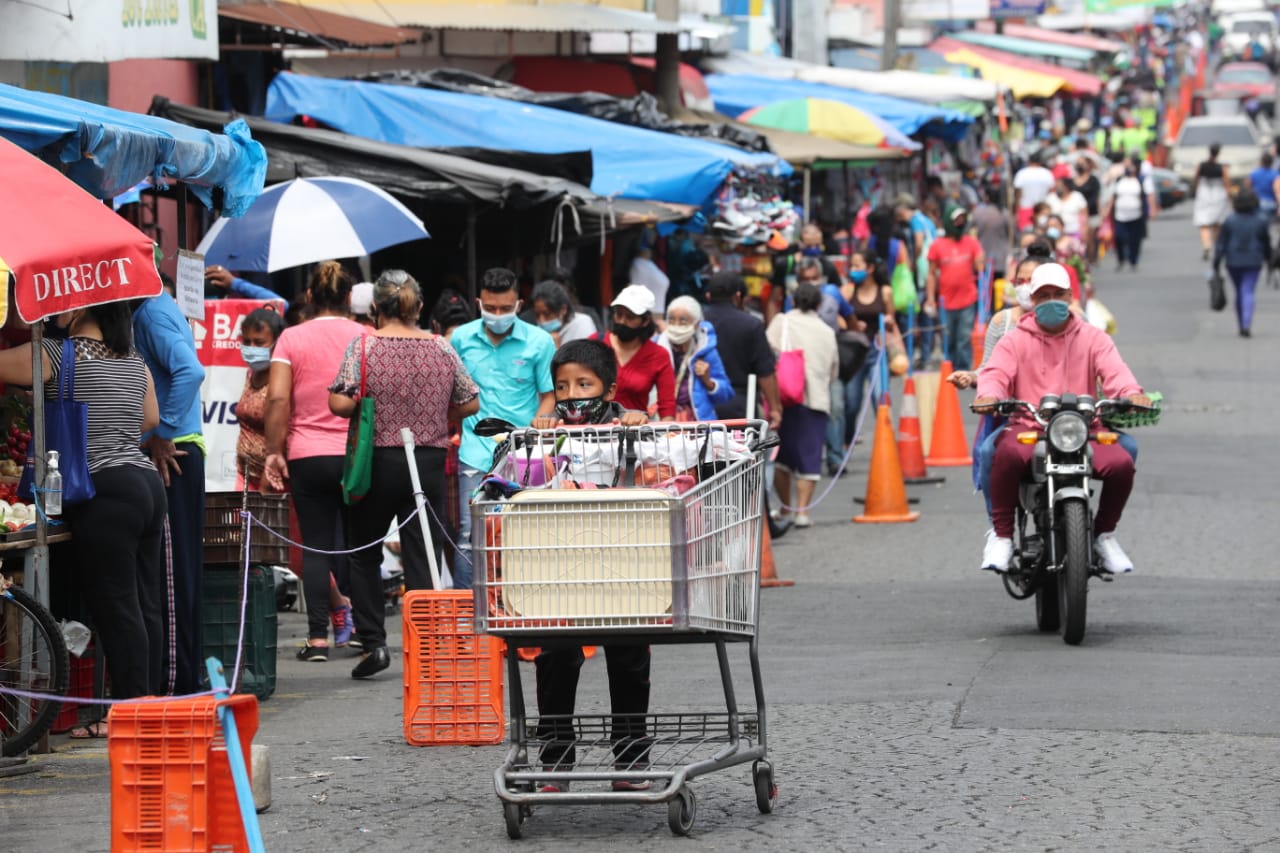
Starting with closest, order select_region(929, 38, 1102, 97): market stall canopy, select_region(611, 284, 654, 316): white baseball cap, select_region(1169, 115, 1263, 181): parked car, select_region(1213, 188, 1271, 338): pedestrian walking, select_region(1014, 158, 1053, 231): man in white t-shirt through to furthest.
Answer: select_region(611, 284, 654, 316): white baseball cap
select_region(1213, 188, 1271, 338): pedestrian walking
select_region(1014, 158, 1053, 231): man in white t-shirt
select_region(929, 38, 1102, 97): market stall canopy
select_region(1169, 115, 1263, 181): parked car

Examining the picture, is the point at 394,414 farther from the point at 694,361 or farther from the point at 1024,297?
the point at 1024,297

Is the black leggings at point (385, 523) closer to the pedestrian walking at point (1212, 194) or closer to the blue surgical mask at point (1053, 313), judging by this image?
the blue surgical mask at point (1053, 313)

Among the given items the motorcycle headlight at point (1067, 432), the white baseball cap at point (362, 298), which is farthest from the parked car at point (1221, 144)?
the motorcycle headlight at point (1067, 432)

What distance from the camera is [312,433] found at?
10.9m

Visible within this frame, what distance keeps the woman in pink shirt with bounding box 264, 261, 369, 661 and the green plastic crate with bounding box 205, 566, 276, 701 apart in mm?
735

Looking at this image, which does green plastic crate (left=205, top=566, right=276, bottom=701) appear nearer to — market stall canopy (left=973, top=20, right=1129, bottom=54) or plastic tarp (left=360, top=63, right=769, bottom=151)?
plastic tarp (left=360, top=63, right=769, bottom=151)

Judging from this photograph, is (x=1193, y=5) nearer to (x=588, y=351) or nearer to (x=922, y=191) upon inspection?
(x=922, y=191)

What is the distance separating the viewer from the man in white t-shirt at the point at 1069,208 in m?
31.8

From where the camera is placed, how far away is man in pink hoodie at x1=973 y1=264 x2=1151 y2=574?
10953 millimetres

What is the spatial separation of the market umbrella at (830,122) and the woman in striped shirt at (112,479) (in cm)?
1769

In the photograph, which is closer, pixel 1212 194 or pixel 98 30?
pixel 98 30

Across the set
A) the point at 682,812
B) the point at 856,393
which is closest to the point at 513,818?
the point at 682,812

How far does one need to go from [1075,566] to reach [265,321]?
453 cm

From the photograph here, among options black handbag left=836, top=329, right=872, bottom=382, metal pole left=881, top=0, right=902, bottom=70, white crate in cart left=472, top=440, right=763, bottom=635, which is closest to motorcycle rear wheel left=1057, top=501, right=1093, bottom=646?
white crate in cart left=472, top=440, right=763, bottom=635
